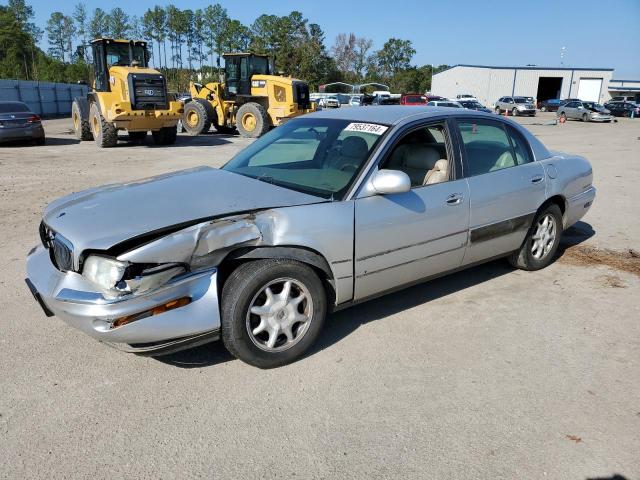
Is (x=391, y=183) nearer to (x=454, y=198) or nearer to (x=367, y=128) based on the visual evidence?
(x=367, y=128)

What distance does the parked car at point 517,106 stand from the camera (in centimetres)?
4392

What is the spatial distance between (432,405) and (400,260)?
3.71ft

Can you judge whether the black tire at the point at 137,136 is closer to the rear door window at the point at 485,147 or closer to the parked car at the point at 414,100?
the rear door window at the point at 485,147

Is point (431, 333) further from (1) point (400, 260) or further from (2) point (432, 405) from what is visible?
(2) point (432, 405)

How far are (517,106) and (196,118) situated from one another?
3211 centimetres

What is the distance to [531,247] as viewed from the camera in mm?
5027

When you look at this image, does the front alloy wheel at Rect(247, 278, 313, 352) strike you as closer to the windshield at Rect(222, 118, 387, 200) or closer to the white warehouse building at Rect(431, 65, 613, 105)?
the windshield at Rect(222, 118, 387, 200)

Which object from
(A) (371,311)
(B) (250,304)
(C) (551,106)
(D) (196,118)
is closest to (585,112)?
(C) (551,106)

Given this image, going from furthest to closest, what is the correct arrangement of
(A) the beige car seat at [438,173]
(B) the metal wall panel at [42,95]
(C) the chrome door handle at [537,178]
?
1. (B) the metal wall panel at [42,95]
2. (C) the chrome door handle at [537,178]
3. (A) the beige car seat at [438,173]

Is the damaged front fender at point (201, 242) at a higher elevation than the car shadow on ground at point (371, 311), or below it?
higher

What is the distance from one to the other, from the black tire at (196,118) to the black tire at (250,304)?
19188mm

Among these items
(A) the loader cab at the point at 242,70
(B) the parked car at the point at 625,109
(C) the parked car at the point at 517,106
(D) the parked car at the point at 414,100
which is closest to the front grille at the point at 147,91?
(A) the loader cab at the point at 242,70

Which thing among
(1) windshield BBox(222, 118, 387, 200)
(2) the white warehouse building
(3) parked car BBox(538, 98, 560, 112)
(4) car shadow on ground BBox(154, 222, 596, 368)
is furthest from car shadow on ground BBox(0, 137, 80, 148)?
(2) the white warehouse building

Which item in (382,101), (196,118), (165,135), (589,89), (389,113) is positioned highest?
(589,89)
